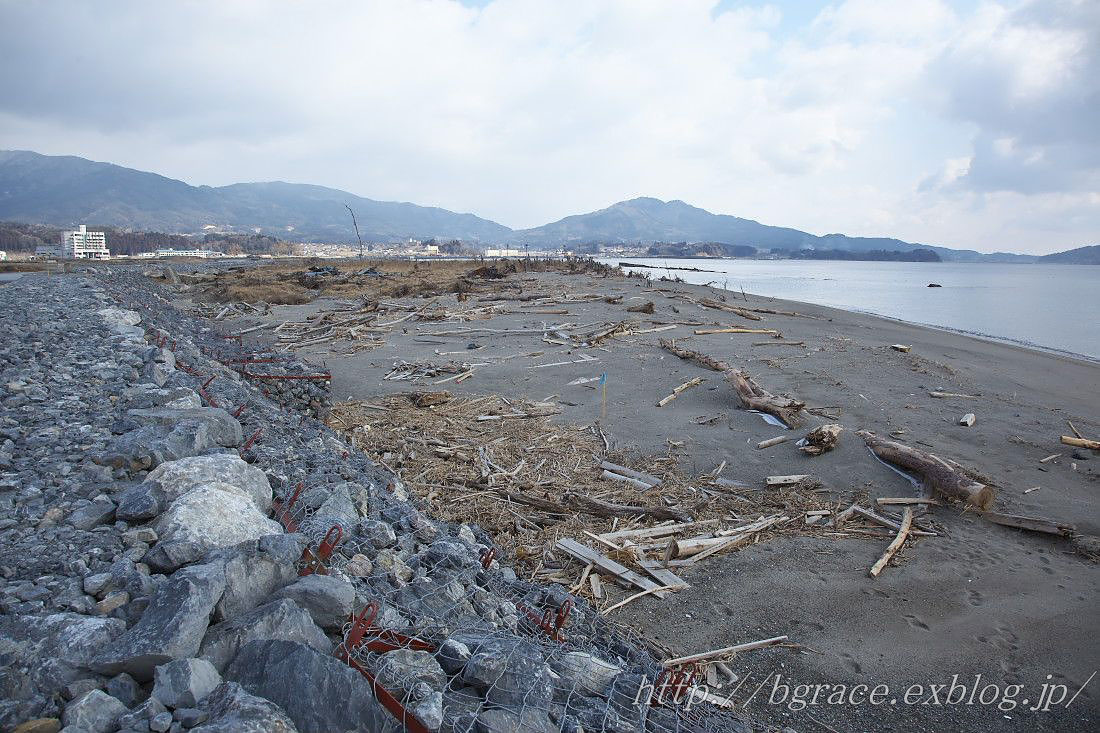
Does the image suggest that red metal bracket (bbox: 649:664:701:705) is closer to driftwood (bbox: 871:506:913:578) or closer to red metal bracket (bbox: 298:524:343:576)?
red metal bracket (bbox: 298:524:343:576)

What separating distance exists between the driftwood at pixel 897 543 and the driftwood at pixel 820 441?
1.67m

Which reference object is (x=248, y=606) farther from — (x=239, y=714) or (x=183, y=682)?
(x=239, y=714)

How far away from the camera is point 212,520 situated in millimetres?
3357

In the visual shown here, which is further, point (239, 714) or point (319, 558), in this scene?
point (319, 558)

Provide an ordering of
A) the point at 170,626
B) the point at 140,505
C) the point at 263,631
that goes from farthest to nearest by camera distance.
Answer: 1. the point at 140,505
2. the point at 263,631
3. the point at 170,626

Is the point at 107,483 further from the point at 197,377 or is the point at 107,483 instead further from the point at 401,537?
the point at 197,377

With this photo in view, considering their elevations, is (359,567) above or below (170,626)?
below

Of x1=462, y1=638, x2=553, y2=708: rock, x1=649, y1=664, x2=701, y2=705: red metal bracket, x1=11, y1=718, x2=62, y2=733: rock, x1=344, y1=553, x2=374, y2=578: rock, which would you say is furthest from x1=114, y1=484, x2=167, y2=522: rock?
x1=649, y1=664, x2=701, y2=705: red metal bracket

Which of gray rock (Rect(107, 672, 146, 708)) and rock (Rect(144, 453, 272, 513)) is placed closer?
gray rock (Rect(107, 672, 146, 708))

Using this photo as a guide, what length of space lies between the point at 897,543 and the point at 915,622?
52.1 inches

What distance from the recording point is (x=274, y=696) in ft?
7.47

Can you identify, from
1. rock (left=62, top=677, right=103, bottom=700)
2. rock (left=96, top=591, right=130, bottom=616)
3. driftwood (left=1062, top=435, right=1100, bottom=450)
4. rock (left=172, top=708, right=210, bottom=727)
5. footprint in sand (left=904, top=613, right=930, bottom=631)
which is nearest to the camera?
rock (left=172, top=708, right=210, bottom=727)

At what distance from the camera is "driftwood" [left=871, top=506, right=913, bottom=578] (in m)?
5.98

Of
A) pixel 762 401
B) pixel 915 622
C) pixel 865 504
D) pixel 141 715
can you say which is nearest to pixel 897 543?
pixel 865 504
